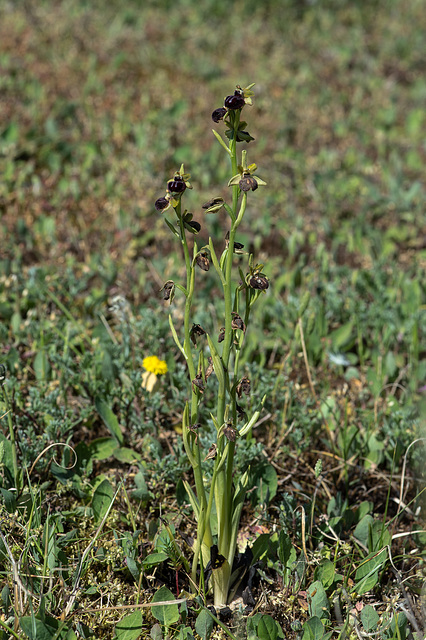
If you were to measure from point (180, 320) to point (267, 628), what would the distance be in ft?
6.43

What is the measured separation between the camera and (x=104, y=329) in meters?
3.46

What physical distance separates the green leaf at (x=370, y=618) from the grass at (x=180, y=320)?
1cm

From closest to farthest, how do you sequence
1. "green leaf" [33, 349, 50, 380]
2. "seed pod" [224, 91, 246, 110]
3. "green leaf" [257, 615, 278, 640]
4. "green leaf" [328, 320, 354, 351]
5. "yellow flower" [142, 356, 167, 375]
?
"seed pod" [224, 91, 246, 110] < "green leaf" [257, 615, 278, 640] < "yellow flower" [142, 356, 167, 375] < "green leaf" [33, 349, 50, 380] < "green leaf" [328, 320, 354, 351]

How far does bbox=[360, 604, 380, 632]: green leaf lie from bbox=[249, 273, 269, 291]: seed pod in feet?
3.69

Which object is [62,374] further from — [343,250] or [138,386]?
[343,250]

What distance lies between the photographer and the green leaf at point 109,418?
9.32ft

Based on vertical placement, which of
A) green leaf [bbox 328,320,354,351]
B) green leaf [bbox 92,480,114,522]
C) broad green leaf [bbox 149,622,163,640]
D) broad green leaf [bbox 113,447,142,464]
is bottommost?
broad green leaf [bbox 149,622,163,640]

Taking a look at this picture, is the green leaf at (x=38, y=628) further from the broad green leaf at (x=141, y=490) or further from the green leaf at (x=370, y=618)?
the green leaf at (x=370, y=618)

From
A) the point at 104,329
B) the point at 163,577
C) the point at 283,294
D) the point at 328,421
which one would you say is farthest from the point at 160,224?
the point at 163,577

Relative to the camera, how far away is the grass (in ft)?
7.46

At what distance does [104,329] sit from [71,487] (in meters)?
1.08

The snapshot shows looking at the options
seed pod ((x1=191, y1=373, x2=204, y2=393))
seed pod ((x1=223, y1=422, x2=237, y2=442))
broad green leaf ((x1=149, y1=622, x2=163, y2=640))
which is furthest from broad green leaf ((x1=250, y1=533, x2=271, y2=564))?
seed pod ((x1=191, y1=373, x2=204, y2=393))

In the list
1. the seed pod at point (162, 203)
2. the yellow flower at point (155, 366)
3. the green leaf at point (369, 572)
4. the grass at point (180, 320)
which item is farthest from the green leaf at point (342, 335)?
the seed pod at point (162, 203)

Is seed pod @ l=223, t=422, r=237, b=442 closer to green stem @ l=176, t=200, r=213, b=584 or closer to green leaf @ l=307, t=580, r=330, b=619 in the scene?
green stem @ l=176, t=200, r=213, b=584
